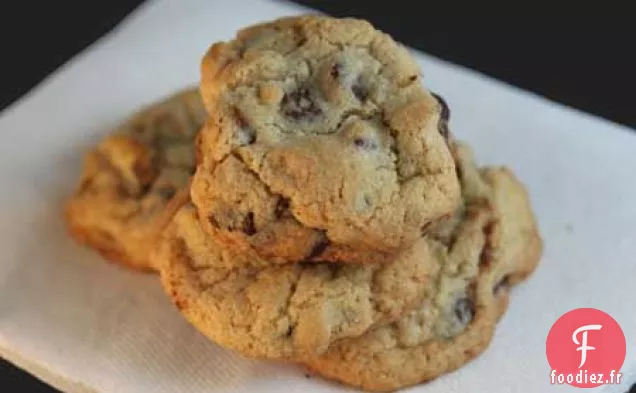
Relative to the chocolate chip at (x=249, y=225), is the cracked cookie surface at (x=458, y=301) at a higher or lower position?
lower

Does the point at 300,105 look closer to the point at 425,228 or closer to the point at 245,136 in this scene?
the point at 245,136

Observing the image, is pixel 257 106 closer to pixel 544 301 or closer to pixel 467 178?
pixel 467 178

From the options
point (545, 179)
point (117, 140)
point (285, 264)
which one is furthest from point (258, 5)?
point (285, 264)

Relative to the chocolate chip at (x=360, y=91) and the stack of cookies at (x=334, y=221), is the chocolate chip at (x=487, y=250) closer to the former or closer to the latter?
the stack of cookies at (x=334, y=221)

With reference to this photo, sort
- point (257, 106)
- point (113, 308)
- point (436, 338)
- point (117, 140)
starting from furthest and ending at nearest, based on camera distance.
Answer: point (117, 140)
point (113, 308)
point (436, 338)
point (257, 106)

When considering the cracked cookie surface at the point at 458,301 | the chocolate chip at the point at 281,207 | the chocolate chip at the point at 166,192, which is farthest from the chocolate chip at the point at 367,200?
the chocolate chip at the point at 166,192

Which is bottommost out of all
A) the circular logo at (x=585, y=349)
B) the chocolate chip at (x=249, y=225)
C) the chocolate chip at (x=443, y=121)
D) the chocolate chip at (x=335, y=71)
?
the circular logo at (x=585, y=349)
